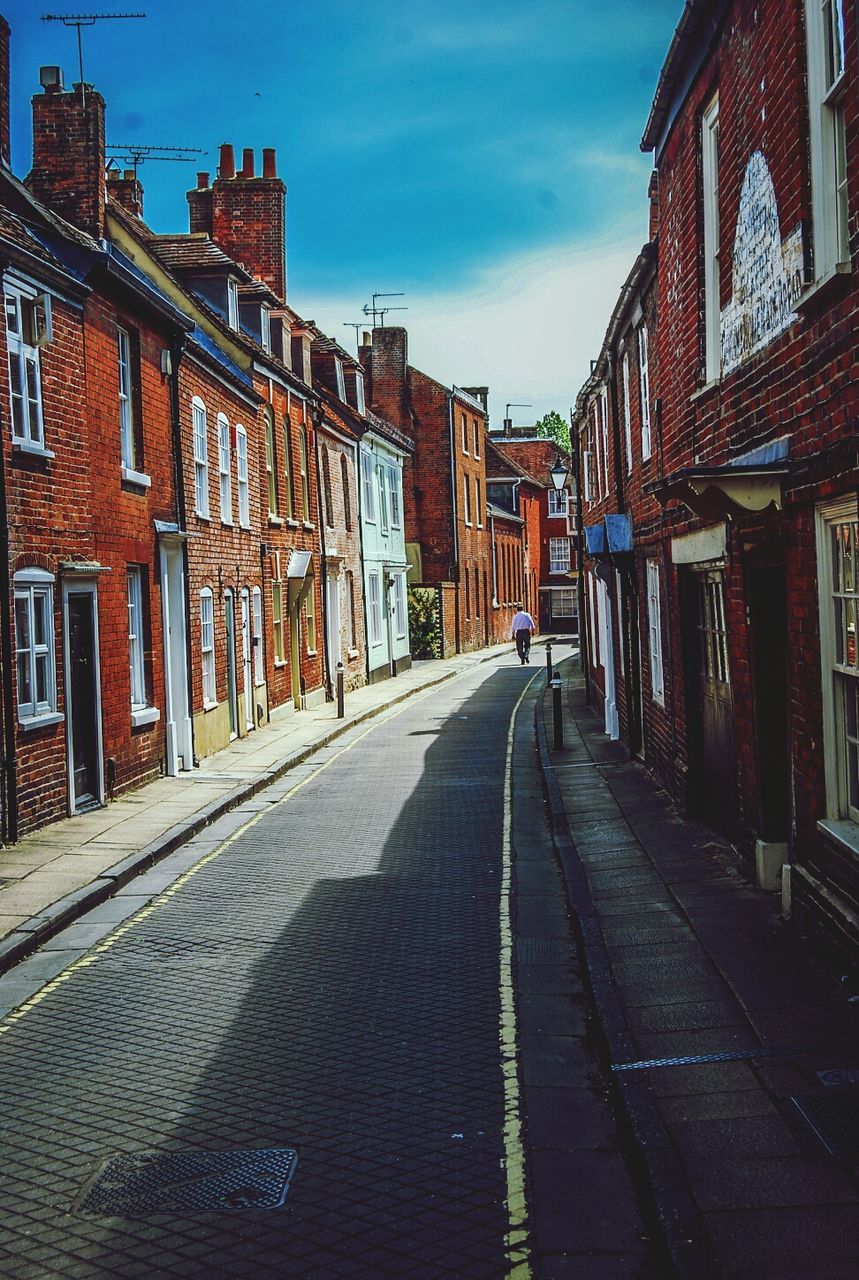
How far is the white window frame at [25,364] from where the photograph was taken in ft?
42.1

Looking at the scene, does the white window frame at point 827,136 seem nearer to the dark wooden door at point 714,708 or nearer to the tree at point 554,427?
the dark wooden door at point 714,708

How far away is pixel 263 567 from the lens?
25625 millimetres

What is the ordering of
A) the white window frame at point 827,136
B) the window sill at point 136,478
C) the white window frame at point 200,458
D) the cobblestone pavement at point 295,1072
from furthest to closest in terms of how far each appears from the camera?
the white window frame at point 200,458, the window sill at point 136,478, the white window frame at point 827,136, the cobblestone pavement at point 295,1072

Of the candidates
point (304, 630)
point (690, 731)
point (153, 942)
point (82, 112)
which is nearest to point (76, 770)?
point (153, 942)

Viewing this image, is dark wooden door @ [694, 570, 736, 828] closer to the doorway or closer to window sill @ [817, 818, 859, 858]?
window sill @ [817, 818, 859, 858]

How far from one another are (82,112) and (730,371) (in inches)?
420

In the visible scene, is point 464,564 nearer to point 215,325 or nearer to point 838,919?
point 215,325

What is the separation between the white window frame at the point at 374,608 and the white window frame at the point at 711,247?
2815 cm

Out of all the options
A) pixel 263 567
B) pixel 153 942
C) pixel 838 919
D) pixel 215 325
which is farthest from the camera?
pixel 263 567

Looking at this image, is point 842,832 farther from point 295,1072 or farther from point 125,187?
point 125,187

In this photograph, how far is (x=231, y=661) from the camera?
2242 cm

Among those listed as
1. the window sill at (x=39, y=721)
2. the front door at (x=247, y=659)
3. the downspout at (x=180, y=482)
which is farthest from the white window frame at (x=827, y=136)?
the front door at (x=247, y=659)

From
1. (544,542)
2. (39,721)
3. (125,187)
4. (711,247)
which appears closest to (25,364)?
(39,721)

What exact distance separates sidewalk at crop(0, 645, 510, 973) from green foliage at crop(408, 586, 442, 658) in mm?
23727
